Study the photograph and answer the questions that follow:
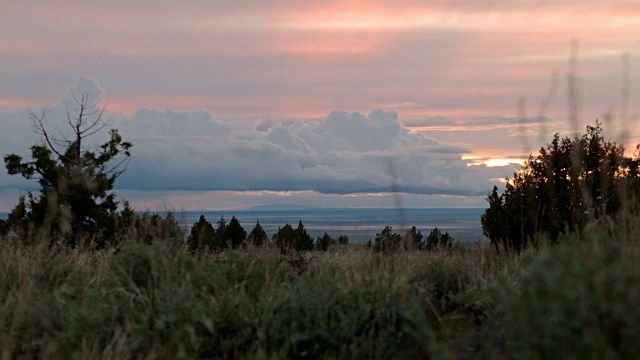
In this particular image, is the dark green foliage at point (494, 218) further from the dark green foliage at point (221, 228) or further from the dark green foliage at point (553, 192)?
the dark green foliage at point (221, 228)

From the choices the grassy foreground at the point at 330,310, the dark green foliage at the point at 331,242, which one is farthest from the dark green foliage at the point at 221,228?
the grassy foreground at the point at 330,310

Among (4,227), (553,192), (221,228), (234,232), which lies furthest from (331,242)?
(221,228)

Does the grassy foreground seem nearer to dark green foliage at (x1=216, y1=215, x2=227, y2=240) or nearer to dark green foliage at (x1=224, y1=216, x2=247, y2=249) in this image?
dark green foliage at (x1=224, y1=216, x2=247, y2=249)

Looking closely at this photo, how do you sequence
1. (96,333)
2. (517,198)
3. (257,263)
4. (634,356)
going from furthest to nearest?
(517,198), (257,263), (96,333), (634,356)

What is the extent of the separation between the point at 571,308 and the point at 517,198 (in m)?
15.0

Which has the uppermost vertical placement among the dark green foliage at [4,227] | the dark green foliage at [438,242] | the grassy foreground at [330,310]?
the dark green foliage at [4,227]

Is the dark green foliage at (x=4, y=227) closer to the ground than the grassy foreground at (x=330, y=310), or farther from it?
farther from it

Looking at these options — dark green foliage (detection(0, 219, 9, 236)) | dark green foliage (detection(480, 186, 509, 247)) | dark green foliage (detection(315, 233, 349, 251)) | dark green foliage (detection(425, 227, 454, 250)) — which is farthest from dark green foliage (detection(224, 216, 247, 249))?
dark green foliage (detection(480, 186, 509, 247))

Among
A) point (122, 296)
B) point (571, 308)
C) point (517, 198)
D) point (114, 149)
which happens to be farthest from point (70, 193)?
point (571, 308)

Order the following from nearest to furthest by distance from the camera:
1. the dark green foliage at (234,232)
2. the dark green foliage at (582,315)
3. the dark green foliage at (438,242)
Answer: the dark green foliage at (582,315) → the dark green foliage at (438,242) → the dark green foliage at (234,232)

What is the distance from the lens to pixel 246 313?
25.1 ft

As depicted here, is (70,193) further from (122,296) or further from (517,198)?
(122,296)

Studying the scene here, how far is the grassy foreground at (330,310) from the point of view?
4.87m

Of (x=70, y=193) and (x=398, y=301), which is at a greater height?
(x=70, y=193)
